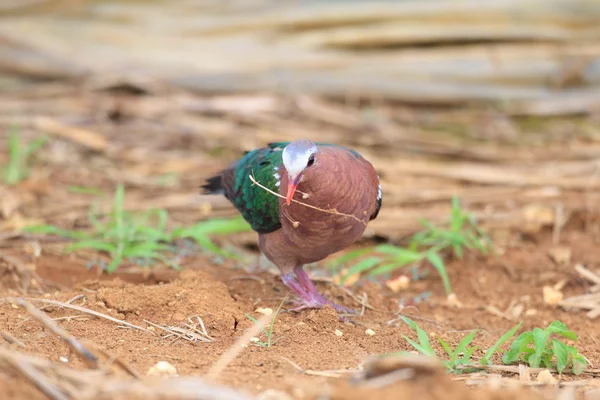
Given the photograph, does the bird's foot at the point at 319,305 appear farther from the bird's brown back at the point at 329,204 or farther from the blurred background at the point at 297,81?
the blurred background at the point at 297,81

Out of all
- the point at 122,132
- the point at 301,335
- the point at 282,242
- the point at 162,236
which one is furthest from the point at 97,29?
the point at 301,335

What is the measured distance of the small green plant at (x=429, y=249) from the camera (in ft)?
15.2

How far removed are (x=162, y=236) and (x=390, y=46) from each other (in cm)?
447

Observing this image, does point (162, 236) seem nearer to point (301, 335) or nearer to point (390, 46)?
point (301, 335)

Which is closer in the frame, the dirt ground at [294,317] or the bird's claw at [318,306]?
the dirt ground at [294,317]

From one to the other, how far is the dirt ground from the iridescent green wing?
1.42 ft

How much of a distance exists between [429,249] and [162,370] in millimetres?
2648

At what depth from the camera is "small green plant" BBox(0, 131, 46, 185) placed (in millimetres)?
5918

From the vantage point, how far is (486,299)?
4559mm

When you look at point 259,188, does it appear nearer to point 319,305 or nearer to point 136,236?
point 319,305

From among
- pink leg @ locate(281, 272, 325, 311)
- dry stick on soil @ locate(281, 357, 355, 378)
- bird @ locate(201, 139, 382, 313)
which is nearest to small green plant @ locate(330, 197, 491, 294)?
pink leg @ locate(281, 272, 325, 311)

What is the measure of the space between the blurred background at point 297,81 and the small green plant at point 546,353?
3291mm

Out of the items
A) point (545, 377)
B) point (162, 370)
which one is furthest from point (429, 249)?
point (162, 370)

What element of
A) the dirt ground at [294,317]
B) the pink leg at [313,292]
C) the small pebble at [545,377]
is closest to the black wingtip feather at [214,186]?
the dirt ground at [294,317]
